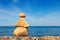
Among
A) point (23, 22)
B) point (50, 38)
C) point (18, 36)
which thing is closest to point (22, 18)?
point (23, 22)

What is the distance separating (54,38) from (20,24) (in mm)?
3348

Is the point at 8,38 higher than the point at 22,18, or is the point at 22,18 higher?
the point at 22,18

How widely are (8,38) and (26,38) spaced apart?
1.51m

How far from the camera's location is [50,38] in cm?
1858

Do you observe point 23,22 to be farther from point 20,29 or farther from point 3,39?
point 3,39

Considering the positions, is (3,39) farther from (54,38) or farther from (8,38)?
(54,38)

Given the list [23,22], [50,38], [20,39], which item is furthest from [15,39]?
[50,38]

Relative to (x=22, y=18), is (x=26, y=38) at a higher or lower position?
lower

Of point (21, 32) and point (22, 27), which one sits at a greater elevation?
point (22, 27)

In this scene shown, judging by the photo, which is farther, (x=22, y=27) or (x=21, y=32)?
(x=22, y=27)

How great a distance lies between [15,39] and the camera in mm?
17344

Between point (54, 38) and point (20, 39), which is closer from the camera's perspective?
point (20, 39)

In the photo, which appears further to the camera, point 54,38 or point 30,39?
A: point 54,38

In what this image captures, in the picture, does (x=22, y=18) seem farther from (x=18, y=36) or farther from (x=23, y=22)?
(x=18, y=36)
